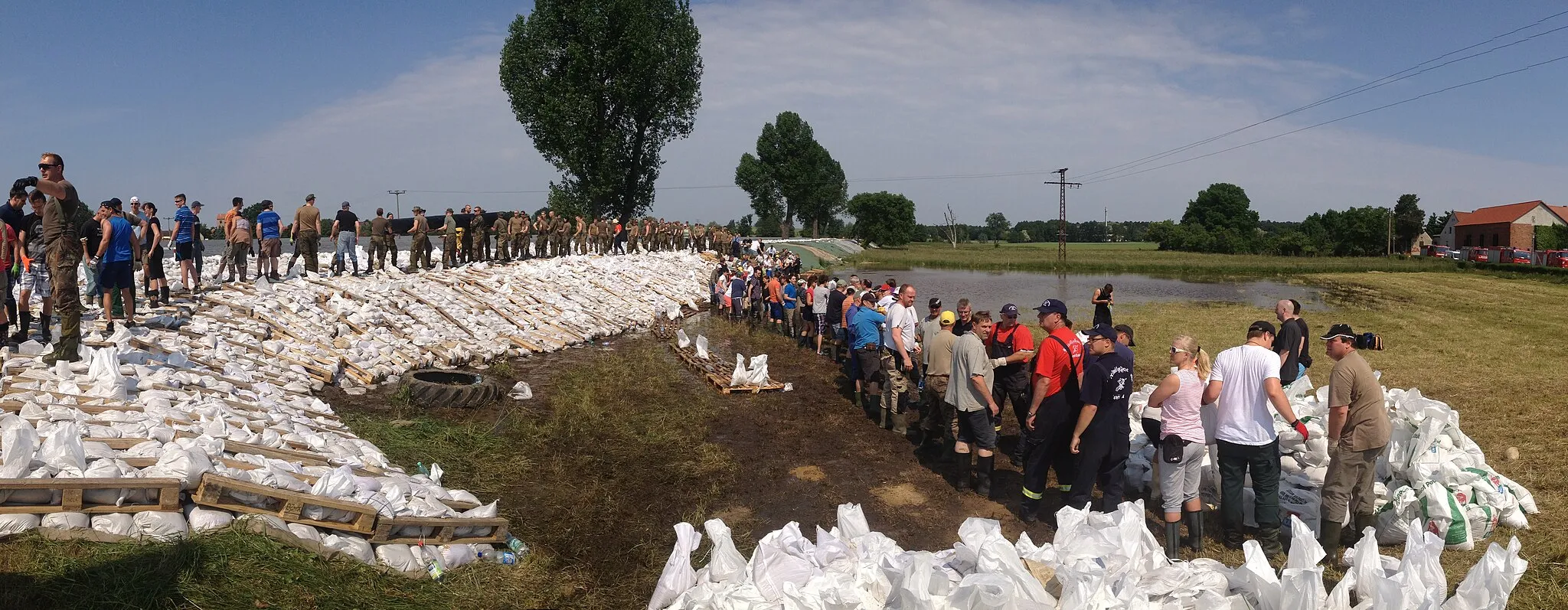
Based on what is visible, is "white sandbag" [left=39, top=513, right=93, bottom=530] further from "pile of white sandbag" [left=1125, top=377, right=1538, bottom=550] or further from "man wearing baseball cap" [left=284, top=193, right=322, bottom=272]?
"man wearing baseball cap" [left=284, top=193, right=322, bottom=272]

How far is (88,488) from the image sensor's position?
4.66 meters

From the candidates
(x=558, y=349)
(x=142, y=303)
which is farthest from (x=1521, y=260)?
(x=142, y=303)

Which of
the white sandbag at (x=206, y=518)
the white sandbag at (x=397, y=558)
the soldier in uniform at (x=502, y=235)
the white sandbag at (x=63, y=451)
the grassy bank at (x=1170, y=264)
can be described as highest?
the soldier in uniform at (x=502, y=235)

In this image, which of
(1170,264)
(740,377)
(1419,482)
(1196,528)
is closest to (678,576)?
(1196,528)

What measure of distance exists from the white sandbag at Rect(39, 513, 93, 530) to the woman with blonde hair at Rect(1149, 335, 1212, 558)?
6836 millimetres

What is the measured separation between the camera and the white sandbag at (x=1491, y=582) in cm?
377

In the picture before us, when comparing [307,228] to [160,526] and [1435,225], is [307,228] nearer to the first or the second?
[160,526]

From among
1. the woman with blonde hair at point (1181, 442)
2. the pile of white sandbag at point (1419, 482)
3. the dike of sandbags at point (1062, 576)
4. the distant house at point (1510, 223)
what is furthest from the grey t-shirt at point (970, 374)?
the distant house at point (1510, 223)

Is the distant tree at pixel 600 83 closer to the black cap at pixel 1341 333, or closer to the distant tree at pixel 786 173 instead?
the black cap at pixel 1341 333

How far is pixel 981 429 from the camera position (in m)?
7.12

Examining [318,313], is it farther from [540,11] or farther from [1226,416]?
[540,11]

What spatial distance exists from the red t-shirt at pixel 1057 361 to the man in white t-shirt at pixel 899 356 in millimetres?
2877

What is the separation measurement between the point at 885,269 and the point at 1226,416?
152 ft

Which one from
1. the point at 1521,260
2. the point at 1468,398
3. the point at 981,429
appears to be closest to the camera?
the point at 981,429
